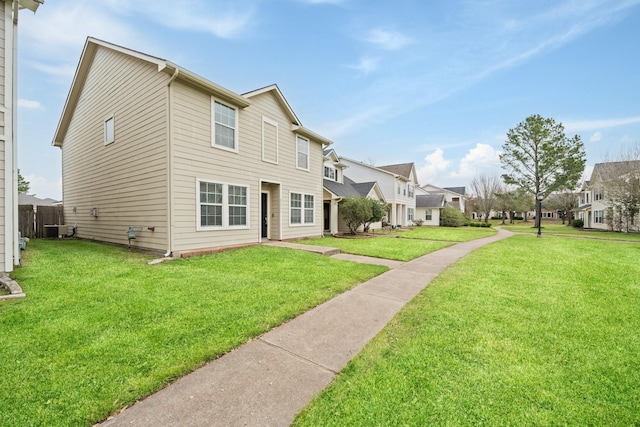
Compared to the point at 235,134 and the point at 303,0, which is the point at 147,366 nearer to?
the point at 235,134

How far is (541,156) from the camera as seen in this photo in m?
29.3

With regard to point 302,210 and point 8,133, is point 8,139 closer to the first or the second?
point 8,133

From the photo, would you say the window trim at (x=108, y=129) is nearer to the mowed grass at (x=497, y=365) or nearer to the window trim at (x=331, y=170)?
the mowed grass at (x=497, y=365)

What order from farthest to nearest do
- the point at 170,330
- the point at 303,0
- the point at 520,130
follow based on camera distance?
the point at 520,130 < the point at 303,0 < the point at 170,330

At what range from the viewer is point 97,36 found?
1072 cm

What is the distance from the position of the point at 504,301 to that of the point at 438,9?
11.5 metres

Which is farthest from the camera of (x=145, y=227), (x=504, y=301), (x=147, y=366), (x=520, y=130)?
(x=520, y=130)

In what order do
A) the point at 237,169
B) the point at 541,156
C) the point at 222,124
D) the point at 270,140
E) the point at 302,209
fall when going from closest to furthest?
the point at 222,124, the point at 237,169, the point at 270,140, the point at 302,209, the point at 541,156

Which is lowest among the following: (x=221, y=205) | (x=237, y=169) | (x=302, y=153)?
(x=221, y=205)

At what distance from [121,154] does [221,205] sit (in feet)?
15.1

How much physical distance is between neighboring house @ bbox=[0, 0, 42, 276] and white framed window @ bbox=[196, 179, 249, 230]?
4.01 metres

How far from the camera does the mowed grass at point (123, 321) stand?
224 cm

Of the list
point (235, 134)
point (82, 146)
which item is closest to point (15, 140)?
point (235, 134)

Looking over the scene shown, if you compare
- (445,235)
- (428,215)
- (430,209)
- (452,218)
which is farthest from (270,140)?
(428,215)
